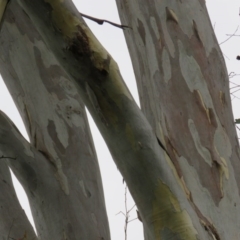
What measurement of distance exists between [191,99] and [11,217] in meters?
0.80

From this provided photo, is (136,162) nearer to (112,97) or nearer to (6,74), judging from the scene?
(112,97)

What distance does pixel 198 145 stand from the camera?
1.37 meters

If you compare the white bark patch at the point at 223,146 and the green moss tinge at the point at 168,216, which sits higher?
the white bark patch at the point at 223,146

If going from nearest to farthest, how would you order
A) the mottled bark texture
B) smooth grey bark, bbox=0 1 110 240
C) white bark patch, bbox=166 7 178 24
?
the mottled bark texture < white bark patch, bbox=166 7 178 24 < smooth grey bark, bbox=0 1 110 240

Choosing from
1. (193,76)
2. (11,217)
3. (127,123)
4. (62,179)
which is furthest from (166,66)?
(11,217)

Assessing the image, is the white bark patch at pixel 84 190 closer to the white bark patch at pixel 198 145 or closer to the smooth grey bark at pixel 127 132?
the white bark patch at pixel 198 145

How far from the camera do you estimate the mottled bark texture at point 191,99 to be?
131cm

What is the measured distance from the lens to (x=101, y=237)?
1797 millimetres

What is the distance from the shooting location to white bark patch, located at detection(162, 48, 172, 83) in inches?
58.0

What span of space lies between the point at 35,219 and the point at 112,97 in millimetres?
941

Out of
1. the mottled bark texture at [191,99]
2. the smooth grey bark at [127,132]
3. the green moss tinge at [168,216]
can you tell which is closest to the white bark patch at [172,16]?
the mottled bark texture at [191,99]

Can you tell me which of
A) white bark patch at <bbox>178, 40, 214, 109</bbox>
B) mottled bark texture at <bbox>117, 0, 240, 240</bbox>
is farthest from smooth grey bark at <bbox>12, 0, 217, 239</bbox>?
white bark patch at <bbox>178, 40, 214, 109</bbox>

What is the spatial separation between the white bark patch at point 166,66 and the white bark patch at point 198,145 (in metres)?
0.15

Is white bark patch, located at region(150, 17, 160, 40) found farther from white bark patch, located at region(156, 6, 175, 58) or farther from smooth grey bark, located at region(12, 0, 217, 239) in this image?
smooth grey bark, located at region(12, 0, 217, 239)
